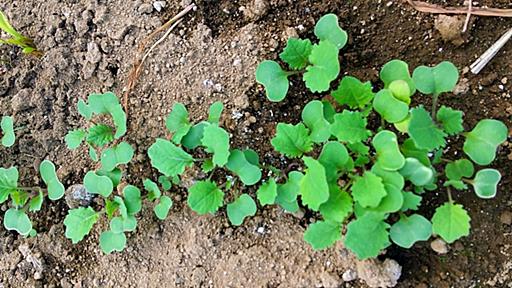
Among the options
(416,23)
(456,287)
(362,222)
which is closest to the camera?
(362,222)

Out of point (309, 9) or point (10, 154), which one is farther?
point (10, 154)

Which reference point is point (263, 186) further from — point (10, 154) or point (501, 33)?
point (10, 154)

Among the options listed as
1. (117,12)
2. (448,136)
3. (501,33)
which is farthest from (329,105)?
(117,12)

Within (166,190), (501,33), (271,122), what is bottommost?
(166,190)

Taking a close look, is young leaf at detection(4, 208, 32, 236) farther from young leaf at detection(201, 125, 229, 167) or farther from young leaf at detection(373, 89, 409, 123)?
young leaf at detection(373, 89, 409, 123)

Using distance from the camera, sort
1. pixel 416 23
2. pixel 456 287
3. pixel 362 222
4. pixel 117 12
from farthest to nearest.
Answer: pixel 117 12 → pixel 416 23 → pixel 456 287 → pixel 362 222

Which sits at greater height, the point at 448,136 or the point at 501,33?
the point at 501,33

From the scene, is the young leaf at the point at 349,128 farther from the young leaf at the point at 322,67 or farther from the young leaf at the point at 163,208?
the young leaf at the point at 163,208

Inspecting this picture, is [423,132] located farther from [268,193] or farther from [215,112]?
[215,112]
